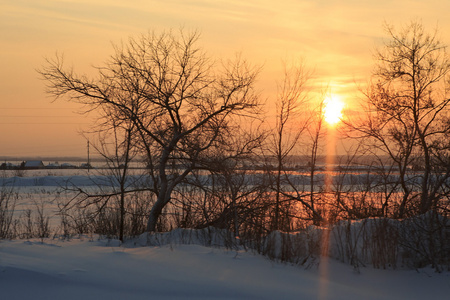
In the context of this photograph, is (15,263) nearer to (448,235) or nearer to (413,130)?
(448,235)

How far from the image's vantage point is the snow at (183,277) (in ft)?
21.1

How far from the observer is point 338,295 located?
A: 6930 millimetres

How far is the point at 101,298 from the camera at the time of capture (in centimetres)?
617

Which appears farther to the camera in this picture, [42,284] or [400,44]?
[400,44]

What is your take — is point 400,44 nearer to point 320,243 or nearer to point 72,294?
point 320,243

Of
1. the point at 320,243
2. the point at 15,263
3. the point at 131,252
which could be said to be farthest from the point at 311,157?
the point at 15,263

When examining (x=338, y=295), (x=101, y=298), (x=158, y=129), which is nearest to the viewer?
(x=101, y=298)

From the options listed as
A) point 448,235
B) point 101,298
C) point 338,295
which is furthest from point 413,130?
point 101,298

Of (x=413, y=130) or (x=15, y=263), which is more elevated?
(x=413, y=130)

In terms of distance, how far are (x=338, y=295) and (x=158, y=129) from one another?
896 cm

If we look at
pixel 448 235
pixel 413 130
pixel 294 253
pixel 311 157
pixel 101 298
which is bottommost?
pixel 101 298

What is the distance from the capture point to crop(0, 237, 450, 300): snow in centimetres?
645

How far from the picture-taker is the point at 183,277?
7086 mm

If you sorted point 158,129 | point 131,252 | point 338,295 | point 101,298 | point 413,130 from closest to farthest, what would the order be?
point 101,298, point 338,295, point 131,252, point 158,129, point 413,130
